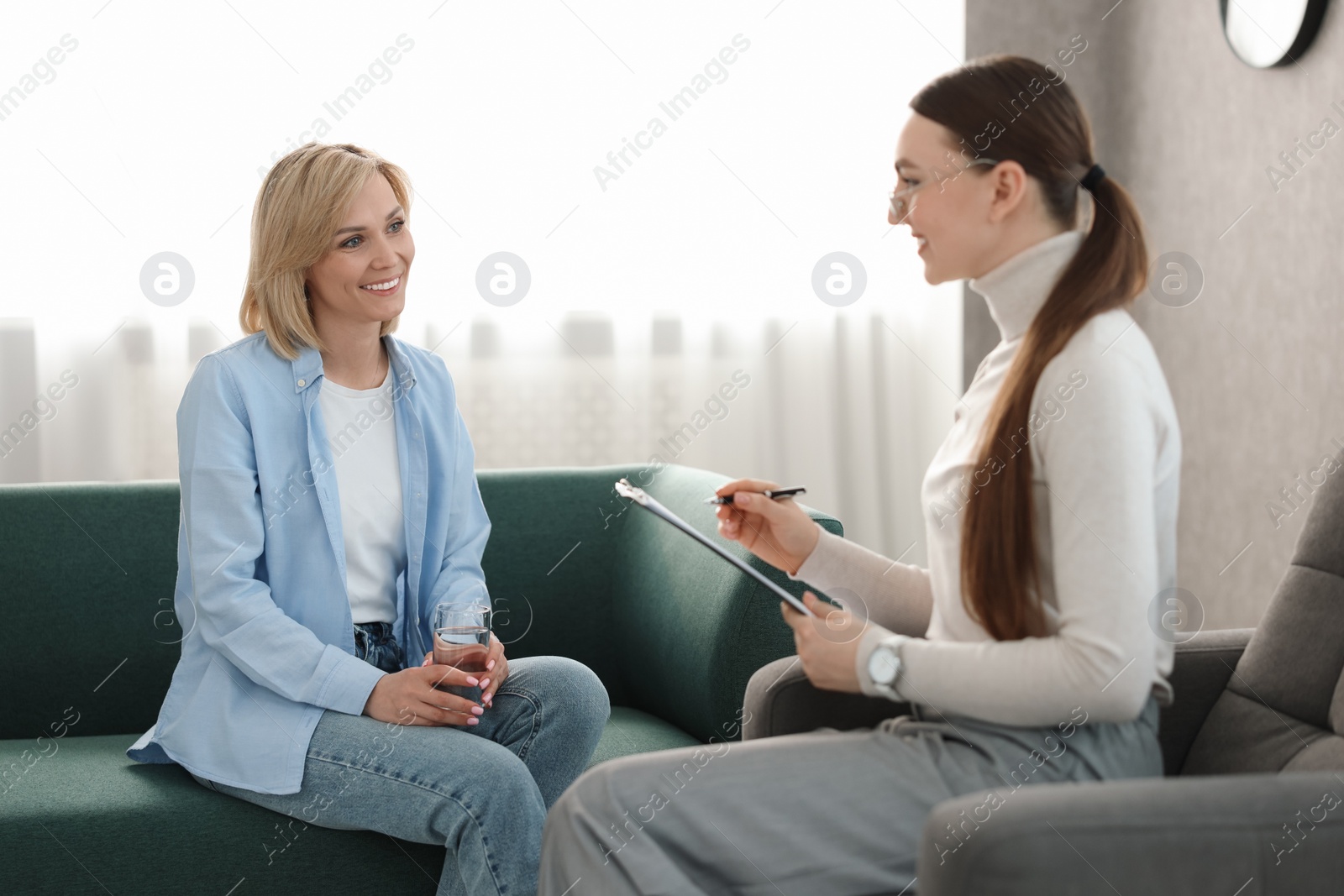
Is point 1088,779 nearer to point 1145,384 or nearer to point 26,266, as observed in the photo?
point 1145,384

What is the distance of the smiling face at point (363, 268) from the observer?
70.1 inches

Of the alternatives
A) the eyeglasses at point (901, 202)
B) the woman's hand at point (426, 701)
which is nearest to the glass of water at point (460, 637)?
the woman's hand at point (426, 701)

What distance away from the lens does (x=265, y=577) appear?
A: 1743mm

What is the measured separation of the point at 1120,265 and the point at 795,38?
213 centimetres

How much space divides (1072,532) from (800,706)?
489mm

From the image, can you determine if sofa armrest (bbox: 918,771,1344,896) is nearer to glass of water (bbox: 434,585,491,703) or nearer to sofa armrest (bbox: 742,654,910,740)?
sofa armrest (bbox: 742,654,910,740)

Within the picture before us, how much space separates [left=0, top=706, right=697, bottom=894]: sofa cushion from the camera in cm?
157

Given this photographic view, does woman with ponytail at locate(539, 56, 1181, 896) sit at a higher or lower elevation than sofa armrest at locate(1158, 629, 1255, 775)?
higher

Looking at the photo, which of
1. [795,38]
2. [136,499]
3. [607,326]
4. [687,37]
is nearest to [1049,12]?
[795,38]

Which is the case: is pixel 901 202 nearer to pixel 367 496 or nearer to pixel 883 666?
pixel 883 666

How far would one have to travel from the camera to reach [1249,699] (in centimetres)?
144

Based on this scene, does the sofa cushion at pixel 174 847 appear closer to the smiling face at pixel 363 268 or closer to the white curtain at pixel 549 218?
the smiling face at pixel 363 268

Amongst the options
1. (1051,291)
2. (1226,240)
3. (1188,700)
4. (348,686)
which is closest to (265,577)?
(348,686)

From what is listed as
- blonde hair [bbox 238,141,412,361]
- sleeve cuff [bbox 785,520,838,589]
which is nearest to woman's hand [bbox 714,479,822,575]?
sleeve cuff [bbox 785,520,838,589]
